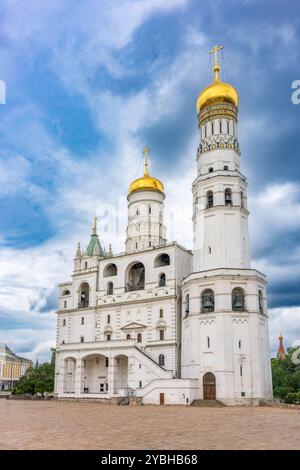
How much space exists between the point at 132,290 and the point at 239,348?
13561mm

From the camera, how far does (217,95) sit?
45.0m

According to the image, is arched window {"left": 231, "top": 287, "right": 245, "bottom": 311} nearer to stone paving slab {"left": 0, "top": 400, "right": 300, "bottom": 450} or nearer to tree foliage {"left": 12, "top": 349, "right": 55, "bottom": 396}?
stone paving slab {"left": 0, "top": 400, "right": 300, "bottom": 450}

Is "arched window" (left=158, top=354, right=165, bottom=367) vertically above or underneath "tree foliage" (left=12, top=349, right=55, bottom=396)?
above

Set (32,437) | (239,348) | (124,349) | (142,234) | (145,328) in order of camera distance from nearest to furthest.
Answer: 1. (32,437)
2. (239,348)
3. (124,349)
4. (145,328)
5. (142,234)

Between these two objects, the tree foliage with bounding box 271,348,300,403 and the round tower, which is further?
the round tower

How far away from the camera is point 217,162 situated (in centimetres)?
4425

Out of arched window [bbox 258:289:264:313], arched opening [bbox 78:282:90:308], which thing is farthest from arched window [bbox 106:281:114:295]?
arched window [bbox 258:289:264:313]

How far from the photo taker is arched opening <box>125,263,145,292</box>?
157 ft

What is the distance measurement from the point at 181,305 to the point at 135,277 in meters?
7.93

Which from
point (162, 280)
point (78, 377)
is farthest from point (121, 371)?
point (162, 280)

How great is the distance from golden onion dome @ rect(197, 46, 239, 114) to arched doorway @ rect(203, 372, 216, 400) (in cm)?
2507

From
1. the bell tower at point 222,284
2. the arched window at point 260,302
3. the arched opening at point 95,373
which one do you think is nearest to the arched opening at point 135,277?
the arched opening at point 95,373
